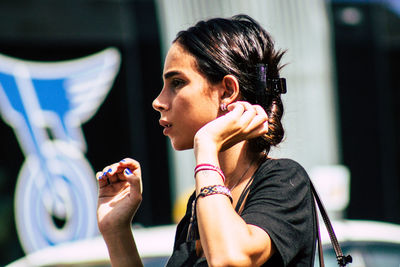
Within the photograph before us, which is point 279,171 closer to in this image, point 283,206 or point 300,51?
point 283,206

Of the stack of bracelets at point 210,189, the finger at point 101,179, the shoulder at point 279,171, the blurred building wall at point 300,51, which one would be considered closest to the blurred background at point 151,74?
the blurred building wall at point 300,51

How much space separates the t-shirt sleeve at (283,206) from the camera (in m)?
1.57

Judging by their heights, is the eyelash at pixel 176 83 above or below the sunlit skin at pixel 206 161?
above

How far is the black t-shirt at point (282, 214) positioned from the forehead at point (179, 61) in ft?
1.07


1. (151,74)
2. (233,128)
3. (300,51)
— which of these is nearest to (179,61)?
(233,128)

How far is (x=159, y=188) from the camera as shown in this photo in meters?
7.88

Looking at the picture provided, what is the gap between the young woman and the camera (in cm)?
154

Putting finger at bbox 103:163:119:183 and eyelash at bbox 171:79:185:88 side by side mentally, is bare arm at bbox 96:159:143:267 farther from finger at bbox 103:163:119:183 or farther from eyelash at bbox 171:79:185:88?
eyelash at bbox 171:79:185:88

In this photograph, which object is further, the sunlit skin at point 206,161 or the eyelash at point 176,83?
the eyelash at point 176,83

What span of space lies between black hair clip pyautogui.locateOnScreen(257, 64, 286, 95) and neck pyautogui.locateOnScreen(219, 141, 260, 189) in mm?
159

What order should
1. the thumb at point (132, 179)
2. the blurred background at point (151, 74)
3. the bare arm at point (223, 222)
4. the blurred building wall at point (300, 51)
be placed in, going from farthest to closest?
the blurred building wall at point (300, 51), the blurred background at point (151, 74), the thumb at point (132, 179), the bare arm at point (223, 222)

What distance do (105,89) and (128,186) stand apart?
5699 mm

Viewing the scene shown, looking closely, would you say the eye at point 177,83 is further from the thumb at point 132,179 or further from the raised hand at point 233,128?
the thumb at point 132,179

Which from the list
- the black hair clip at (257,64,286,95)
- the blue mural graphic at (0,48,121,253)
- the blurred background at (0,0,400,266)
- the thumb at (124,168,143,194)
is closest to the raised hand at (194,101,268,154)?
the black hair clip at (257,64,286,95)
